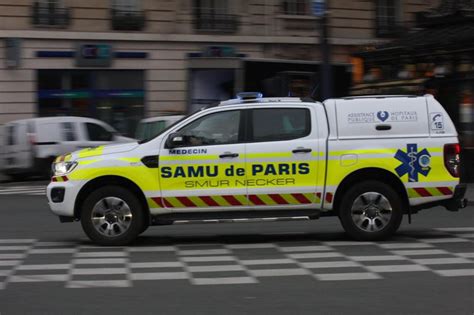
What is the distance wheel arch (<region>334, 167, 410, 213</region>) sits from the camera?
1021 centimetres

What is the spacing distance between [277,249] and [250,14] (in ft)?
64.1

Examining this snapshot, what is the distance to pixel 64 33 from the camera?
26422 mm

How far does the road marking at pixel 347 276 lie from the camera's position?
7.91m

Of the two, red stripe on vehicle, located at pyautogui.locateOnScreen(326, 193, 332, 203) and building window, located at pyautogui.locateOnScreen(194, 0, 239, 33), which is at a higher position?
building window, located at pyautogui.locateOnScreen(194, 0, 239, 33)

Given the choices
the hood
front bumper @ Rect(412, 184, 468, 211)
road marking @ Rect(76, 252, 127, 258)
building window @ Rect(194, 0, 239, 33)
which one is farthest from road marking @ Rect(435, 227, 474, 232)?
building window @ Rect(194, 0, 239, 33)

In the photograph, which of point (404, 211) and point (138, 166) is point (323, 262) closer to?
point (404, 211)

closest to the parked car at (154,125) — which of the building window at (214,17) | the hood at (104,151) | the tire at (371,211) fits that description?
the building window at (214,17)

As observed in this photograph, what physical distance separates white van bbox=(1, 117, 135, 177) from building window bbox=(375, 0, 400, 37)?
12360mm

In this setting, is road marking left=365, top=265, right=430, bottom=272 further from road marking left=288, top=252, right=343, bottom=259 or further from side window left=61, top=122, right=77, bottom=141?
side window left=61, top=122, right=77, bottom=141

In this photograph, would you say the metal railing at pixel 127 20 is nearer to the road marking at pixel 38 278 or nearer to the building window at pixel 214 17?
the building window at pixel 214 17

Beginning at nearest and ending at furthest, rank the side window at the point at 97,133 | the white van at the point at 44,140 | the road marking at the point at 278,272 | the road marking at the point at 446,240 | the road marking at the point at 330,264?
the road marking at the point at 278,272, the road marking at the point at 330,264, the road marking at the point at 446,240, the white van at the point at 44,140, the side window at the point at 97,133

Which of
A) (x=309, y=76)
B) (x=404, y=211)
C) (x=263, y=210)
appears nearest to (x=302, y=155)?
(x=263, y=210)

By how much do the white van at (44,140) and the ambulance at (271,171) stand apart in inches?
448

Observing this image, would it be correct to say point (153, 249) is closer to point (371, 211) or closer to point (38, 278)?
point (38, 278)
